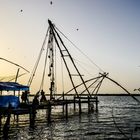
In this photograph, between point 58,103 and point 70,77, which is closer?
point 70,77

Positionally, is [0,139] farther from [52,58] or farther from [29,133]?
[52,58]

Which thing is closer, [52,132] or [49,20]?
[52,132]

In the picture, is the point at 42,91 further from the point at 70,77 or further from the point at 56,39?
the point at 56,39

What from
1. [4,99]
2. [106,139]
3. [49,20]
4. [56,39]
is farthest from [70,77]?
[106,139]

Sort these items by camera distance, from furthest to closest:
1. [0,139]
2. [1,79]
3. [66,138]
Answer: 1. [1,79]
2. [66,138]
3. [0,139]

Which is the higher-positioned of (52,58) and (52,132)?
(52,58)

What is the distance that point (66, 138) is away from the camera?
26656 millimetres

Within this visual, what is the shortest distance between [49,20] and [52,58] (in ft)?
18.2

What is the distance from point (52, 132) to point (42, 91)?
9739 mm

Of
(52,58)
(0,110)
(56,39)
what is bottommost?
(0,110)

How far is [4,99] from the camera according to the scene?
30.2m

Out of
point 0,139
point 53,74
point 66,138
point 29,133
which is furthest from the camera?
point 53,74

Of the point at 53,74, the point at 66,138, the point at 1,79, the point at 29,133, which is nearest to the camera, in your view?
the point at 66,138

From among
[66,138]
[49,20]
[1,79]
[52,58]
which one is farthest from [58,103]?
[66,138]
